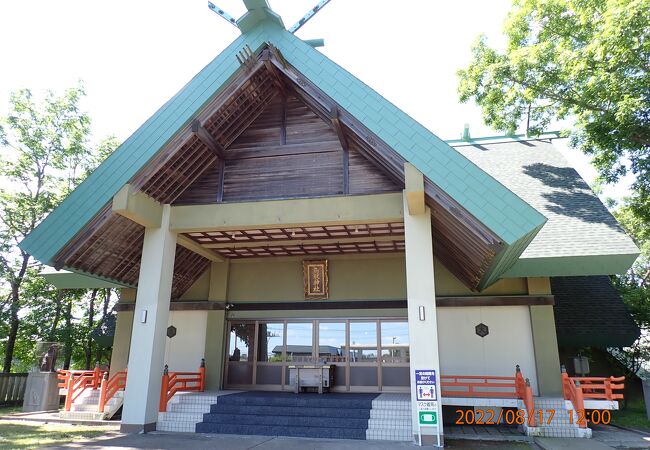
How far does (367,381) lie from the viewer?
10.8 meters

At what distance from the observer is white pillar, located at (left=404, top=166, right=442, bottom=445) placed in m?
6.52

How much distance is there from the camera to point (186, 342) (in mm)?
11758

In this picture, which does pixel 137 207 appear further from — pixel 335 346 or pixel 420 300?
pixel 335 346

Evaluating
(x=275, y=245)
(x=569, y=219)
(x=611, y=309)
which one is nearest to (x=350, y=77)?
(x=275, y=245)

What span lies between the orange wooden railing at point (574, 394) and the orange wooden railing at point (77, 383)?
11.3 m

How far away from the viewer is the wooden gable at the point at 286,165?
7.99 meters

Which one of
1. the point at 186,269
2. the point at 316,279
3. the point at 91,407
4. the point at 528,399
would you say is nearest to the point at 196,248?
the point at 186,269

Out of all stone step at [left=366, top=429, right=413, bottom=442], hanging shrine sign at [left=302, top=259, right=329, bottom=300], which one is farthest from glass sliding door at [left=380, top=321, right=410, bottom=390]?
stone step at [left=366, top=429, right=413, bottom=442]

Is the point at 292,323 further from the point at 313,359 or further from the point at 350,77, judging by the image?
the point at 350,77

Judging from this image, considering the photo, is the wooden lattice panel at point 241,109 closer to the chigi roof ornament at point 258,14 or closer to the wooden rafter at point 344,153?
the chigi roof ornament at point 258,14

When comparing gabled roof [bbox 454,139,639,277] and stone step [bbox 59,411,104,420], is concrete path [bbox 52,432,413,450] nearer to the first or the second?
stone step [bbox 59,411,104,420]

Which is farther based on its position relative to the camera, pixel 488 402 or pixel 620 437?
pixel 488 402

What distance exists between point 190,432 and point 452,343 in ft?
20.5

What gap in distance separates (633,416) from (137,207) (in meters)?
12.4
